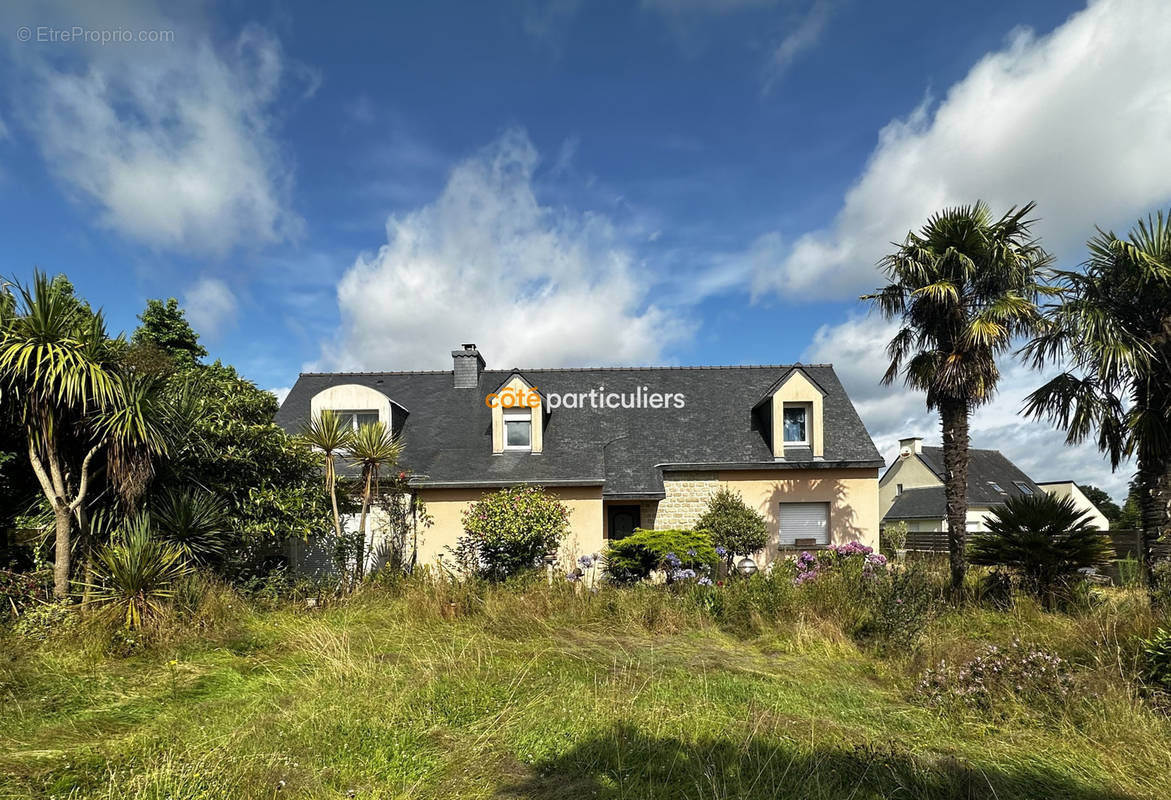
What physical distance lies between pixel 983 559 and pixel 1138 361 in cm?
397

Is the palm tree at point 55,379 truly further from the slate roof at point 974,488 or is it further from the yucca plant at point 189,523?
the slate roof at point 974,488

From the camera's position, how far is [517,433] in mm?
17172

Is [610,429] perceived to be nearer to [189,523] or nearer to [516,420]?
[516,420]

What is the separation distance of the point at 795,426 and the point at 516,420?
796cm

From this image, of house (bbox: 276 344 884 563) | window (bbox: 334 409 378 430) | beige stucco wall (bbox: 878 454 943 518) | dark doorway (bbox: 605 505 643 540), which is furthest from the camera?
beige stucco wall (bbox: 878 454 943 518)

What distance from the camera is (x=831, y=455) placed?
668 inches

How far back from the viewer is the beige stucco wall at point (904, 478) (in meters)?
36.3

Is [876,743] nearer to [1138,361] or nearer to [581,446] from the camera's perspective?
[1138,361]

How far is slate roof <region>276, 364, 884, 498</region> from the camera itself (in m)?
15.7

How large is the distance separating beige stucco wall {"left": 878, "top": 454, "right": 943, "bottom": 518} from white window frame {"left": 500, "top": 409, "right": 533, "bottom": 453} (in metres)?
27.6

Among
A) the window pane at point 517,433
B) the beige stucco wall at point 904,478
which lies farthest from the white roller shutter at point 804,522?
the beige stucco wall at point 904,478

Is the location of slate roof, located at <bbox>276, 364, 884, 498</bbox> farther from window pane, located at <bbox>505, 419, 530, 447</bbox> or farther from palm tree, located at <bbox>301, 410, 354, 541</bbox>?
palm tree, located at <bbox>301, 410, 354, 541</bbox>

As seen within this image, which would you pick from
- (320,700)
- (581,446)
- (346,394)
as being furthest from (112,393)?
(581,446)

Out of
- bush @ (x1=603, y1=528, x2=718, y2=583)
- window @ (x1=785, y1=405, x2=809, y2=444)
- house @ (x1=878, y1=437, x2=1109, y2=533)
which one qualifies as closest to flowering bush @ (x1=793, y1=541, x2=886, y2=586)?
bush @ (x1=603, y1=528, x2=718, y2=583)
